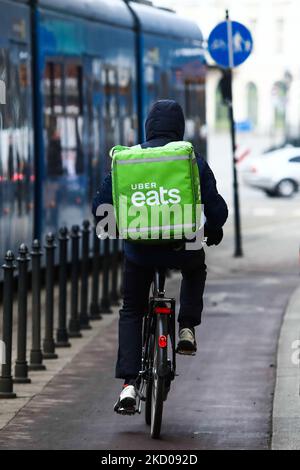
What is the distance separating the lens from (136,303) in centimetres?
941

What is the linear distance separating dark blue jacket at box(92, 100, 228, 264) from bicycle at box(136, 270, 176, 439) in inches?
6.1

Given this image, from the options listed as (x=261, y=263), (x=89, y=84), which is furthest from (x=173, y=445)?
(x=261, y=263)

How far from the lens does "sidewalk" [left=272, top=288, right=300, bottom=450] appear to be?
29.6 feet

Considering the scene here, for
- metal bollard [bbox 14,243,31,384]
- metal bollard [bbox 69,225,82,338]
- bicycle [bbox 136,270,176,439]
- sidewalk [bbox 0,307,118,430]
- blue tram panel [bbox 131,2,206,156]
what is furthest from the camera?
blue tram panel [bbox 131,2,206,156]

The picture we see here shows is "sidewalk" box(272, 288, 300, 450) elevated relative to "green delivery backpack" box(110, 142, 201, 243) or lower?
lower

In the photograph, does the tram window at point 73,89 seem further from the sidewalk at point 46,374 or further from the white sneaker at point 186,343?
the white sneaker at point 186,343

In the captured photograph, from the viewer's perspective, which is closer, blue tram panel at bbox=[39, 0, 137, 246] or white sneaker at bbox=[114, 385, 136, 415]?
white sneaker at bbox=[114, 385, 136, 415]

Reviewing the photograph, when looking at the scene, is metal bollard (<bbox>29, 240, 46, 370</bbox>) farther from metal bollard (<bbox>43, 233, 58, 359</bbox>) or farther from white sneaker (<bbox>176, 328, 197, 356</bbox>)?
white sneaker (<bbox>176, 328, 197, 356</bbox>)

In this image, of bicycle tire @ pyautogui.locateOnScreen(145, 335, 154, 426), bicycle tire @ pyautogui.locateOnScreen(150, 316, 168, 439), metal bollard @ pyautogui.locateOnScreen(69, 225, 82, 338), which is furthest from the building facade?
bicycle tire @ pyautogui.locateOnScreen(150, 316, 168, 439)

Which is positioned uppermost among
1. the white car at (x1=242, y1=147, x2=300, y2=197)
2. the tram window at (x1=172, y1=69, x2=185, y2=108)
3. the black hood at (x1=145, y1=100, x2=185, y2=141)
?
the black hood at (x1=145, y1=100, x2=185, y2=141)

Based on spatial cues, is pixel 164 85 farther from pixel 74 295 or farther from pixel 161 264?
pixel 161 264

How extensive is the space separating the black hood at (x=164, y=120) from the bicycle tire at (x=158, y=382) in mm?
1000

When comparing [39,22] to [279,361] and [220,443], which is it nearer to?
[279,361]

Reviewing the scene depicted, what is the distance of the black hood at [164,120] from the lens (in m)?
9.40
